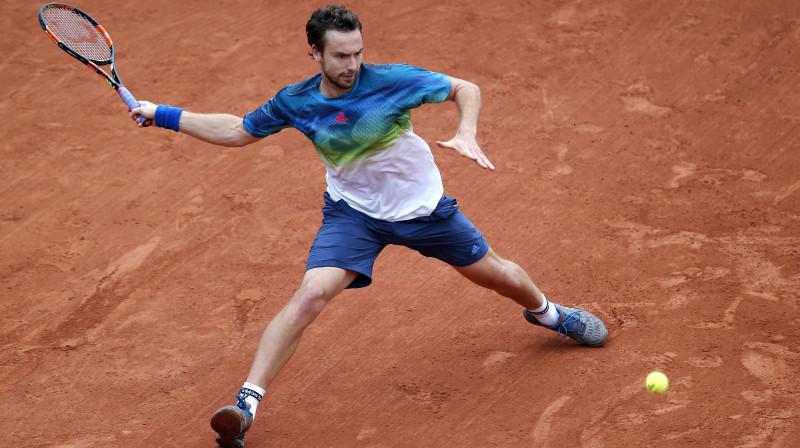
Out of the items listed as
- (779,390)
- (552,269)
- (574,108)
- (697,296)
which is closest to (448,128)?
(574,108)

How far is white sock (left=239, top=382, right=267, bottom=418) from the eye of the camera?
465cm

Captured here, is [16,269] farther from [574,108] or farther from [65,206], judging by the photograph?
[574,108]

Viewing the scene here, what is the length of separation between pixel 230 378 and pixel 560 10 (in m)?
5.90

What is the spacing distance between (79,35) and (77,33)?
23mm

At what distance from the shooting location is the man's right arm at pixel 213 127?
5.10 metres

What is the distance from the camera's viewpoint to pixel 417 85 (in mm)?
4812

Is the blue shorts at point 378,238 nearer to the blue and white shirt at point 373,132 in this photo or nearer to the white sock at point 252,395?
the blue and white shirt at point 373,132

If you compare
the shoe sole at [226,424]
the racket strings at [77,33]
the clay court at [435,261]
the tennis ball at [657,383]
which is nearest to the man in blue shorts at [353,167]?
the shoe sole at [226,424]

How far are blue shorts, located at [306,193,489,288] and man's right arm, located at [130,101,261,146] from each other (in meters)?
0.61

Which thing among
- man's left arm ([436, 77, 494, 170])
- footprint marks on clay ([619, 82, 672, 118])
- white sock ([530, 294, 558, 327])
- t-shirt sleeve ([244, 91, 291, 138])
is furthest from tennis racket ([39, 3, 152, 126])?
footprint marks on clay ([619, 82, 672, 118])

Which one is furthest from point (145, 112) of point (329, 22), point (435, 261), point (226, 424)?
point (435, 261)

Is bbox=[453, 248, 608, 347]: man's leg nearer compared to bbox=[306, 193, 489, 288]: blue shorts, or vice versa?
bbox=[306, 193, 489, 288]: blue shorts

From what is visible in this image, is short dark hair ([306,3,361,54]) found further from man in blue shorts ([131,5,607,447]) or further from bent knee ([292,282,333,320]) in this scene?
bent knee ([292,282,333,320])

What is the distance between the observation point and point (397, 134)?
4926 mm
